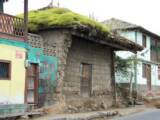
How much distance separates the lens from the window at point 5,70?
49.5 feet

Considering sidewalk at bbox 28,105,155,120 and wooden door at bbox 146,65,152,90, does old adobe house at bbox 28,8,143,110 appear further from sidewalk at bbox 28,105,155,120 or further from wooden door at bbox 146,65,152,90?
wooden door at bbox 146,65,152,90

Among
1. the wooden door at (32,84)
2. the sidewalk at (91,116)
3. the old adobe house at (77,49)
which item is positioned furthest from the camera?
the old adobe house at (77,49)

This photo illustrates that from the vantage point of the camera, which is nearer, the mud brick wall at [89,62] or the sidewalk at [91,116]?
the sidewalk at [91,116]

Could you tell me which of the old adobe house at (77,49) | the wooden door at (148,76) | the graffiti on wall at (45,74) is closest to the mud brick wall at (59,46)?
the old adobe house at (77,49)

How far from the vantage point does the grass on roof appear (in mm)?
18047

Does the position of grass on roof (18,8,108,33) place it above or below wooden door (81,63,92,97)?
above

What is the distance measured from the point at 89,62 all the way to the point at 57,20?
3.80 metres

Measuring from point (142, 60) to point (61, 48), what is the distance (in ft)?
61.6

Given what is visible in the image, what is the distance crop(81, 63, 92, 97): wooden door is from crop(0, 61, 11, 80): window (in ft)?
19.4

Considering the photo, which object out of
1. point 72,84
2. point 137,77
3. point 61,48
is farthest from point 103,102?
point 137,77

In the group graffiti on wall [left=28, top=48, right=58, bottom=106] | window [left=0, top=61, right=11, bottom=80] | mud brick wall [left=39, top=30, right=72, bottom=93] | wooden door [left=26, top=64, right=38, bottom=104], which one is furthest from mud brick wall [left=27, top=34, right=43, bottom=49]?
window [left=0, top=61, right=11, bottom=80]

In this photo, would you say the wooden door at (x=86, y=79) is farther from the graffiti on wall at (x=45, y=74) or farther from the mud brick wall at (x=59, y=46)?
the graffiti on wall at (x=45, y=74)

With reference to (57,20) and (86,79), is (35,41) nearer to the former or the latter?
(57,20)

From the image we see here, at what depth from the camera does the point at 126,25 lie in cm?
3578
